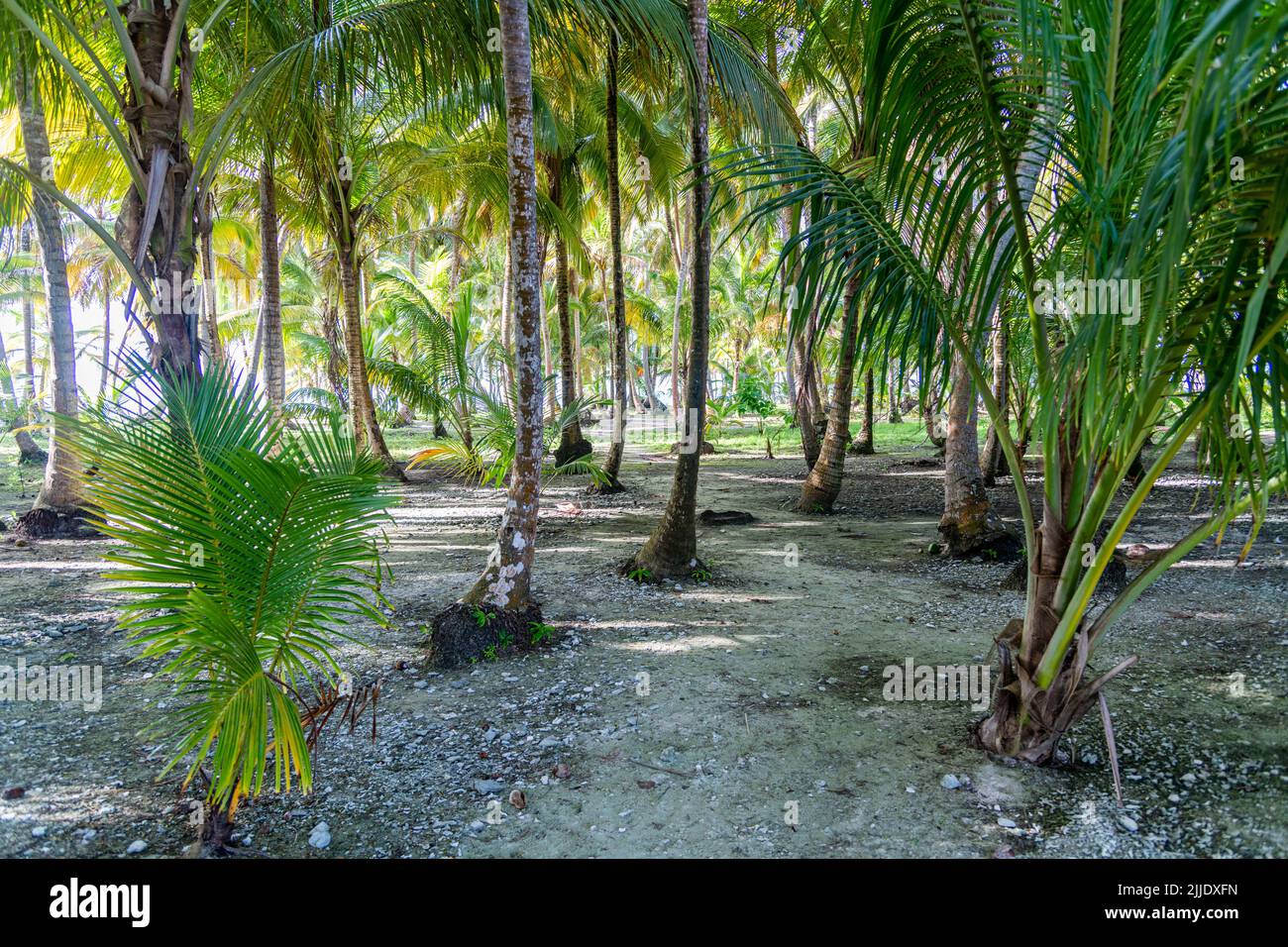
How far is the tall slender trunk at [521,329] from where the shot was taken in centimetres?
514

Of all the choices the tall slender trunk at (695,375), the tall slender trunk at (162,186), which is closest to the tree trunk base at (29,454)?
the tall slender trunk at (162,186)

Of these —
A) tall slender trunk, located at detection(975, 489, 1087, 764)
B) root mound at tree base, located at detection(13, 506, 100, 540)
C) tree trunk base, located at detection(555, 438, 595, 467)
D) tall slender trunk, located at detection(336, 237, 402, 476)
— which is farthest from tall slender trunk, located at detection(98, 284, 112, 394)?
tree trunk base, located at detection(555, 438, 595, 467)

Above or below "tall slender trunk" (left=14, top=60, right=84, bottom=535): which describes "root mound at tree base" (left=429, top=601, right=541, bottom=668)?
below

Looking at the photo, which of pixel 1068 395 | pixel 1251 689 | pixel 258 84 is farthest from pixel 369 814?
pixel 258 84

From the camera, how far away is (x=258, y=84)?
5590 millimetres

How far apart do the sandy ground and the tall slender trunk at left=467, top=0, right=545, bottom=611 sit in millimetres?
600

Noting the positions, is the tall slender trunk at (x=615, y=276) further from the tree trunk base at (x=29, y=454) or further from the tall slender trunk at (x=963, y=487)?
the tree trunk base at (x=29, y=454)

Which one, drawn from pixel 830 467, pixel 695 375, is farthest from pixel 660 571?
pixel 830 467

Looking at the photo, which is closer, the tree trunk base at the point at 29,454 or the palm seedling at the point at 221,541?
the palm seedling at the point at 221,541

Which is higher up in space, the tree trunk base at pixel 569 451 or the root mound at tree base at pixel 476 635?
the tree trunk base at pixel 569 451

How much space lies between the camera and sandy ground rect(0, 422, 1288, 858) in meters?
3.10

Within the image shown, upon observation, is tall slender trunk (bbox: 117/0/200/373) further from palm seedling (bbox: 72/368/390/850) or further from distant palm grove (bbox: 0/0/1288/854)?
palm seedling (bbox: 72/368/390/850)

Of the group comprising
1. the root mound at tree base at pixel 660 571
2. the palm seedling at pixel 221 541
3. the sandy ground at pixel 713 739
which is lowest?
the sandy ground at pixel 713 739

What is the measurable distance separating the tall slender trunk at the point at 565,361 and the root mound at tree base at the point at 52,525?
6.82m
